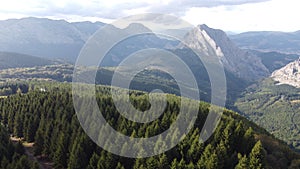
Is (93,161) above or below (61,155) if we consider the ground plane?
above

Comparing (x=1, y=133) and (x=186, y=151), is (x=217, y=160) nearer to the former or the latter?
(x=186, y=151)

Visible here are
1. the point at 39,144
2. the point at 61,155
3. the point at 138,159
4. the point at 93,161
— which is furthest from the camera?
the point at 39,144

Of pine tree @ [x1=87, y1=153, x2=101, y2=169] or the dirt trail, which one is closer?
pine tree @ [x1=87, y1=153, x2=101, y2=169]

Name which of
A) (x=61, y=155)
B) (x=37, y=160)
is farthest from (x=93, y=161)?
(x=37, y=160)

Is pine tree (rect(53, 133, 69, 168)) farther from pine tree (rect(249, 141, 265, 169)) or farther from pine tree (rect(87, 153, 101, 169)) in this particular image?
pine tree (rect(249, 141, 265, 169))

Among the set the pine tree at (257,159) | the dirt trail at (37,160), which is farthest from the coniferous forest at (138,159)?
the dirt trail at (37,160)

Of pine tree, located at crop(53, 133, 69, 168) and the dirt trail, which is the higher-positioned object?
pine tree, located at crop(53, 133, 69, 168)

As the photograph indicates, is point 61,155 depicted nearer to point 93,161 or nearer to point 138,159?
point 93,161

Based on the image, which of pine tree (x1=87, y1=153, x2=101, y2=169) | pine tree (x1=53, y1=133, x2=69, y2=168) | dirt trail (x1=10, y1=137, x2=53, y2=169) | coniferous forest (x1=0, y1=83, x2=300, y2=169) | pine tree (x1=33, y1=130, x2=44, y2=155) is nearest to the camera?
coniferous forest (x1=0, y1=83, x2=300, y2=169)

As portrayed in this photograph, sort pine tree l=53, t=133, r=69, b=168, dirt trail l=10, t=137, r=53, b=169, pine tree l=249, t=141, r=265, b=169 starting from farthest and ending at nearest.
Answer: dirt trail l=10, t=137, r=53, b=169 → pine tree l=53, t=133, r=69, b=168 → pine tree l=249, t=141, r=265, b=169

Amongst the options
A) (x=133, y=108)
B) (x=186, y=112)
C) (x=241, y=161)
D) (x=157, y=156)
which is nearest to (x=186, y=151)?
→ (x=157, y=156)

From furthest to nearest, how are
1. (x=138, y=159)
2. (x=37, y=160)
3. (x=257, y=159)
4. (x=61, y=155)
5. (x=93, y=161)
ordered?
1. (x=37, y=160)
2. (x=61, y=155)
3. (x=93, y=161)
4. (x=138, y=159)
5. (x=257, y=159)

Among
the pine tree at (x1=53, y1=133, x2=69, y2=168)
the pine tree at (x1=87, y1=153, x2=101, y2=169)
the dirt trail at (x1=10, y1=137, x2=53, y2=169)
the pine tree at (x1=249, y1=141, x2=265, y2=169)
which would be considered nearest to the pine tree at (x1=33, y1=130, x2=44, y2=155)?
the dirt trail at (x1=10, y1=137, x2=53, y2=169)

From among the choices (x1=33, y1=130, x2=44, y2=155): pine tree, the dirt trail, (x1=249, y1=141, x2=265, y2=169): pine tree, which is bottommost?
the dirt trail
